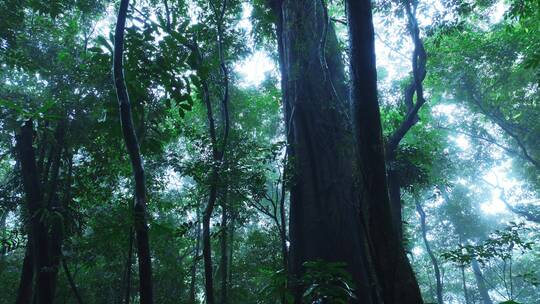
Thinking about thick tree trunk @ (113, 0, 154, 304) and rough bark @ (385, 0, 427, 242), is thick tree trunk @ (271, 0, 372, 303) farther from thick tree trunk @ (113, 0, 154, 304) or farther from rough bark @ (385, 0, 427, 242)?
thick tree trunk @ (113, 0, 154, 304)

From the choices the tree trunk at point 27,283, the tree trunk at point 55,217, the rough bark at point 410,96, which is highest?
the rough bark at point 410,96

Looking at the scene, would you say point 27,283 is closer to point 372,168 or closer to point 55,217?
point 55,217

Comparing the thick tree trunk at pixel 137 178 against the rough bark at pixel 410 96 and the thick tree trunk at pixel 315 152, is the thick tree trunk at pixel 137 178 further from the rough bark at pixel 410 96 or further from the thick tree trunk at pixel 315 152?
the rough bark at pixel 410 96

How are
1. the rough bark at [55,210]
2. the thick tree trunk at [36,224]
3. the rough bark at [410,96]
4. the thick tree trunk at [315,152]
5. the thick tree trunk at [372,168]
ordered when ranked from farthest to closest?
the rough bark at [410,96]
the thick tree trunk at [315,152]
the rough bark at [55,210]
the thick tree trunk at [36,224]
the thick tree trunk at [372,168]

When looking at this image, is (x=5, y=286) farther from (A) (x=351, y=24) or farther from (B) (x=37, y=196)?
(A) (x=351, y=24)

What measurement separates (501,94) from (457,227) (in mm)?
9257

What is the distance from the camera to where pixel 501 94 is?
50.1ft

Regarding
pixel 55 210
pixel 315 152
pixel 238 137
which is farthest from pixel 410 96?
pixel 55 210

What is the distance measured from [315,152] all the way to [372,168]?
4.24 m

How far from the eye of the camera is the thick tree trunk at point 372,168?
2266 millimetres

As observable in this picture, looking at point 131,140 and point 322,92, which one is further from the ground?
point 322,92

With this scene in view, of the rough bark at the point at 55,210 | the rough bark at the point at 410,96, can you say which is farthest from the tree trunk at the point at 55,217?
the rough bark at the point at 410,96

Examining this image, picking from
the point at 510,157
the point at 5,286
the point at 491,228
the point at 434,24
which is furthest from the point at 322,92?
the point at 491,228

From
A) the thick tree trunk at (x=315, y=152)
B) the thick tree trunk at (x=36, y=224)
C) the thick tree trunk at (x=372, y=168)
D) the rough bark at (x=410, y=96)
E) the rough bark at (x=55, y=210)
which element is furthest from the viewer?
the rough bark at (x=410, y=96)
